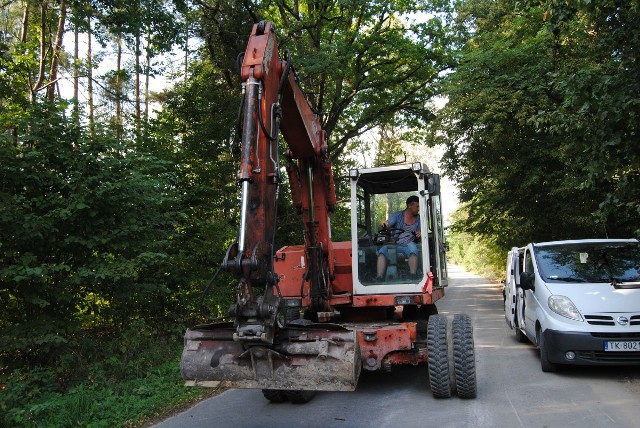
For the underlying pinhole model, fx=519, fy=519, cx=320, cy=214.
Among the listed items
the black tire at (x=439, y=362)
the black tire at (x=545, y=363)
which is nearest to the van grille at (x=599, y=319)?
the black tire at (x=545, y=363)

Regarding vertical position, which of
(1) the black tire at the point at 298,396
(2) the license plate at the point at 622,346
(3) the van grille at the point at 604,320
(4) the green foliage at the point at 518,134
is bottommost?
(1) the black tire at the point at 298,396

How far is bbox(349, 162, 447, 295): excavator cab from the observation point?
7.26 m

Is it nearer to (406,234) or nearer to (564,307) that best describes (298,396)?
(406,234)

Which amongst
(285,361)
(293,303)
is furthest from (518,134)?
(285,361)

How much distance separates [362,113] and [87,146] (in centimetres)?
1427

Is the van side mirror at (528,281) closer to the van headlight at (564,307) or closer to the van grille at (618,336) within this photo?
the van headlight at (564,307)

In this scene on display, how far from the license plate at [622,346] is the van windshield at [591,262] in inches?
39.7

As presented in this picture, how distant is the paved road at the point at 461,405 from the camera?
221 inches

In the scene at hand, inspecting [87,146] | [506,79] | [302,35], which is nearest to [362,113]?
[302,35]

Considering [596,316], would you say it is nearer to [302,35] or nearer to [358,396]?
[358,396]

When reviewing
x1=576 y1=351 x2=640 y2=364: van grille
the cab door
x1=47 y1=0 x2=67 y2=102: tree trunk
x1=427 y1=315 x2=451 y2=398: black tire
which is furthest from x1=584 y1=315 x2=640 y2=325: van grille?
x1=47 y1=0 x2=67 y2=102: tree trunk

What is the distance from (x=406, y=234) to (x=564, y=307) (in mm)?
2442

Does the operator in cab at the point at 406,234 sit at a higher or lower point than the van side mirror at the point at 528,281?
higher

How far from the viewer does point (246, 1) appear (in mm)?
14320
